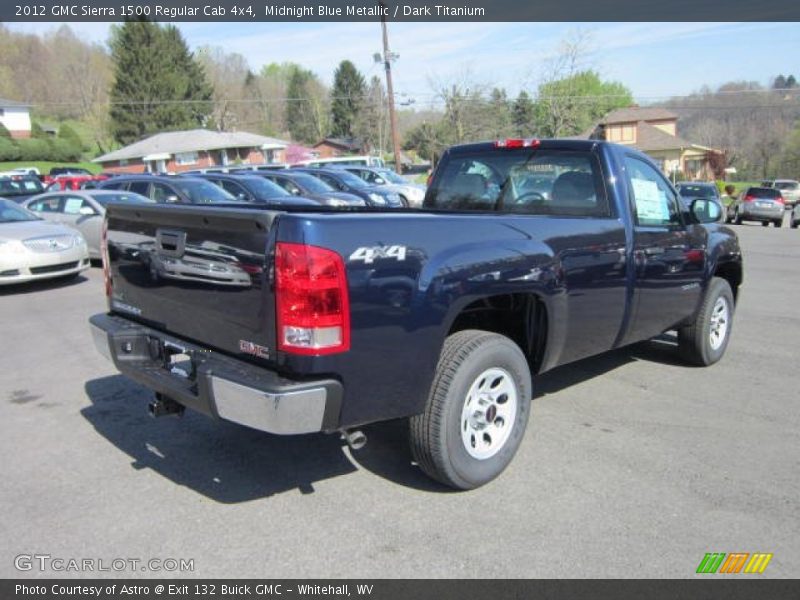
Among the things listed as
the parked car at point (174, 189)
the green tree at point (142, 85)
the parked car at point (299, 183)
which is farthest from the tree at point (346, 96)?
the parked car at point (174, 189)

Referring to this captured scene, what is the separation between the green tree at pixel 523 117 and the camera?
183 feet

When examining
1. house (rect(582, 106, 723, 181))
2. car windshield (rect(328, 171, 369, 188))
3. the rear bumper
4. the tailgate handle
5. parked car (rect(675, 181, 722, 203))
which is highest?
house (rect(582, 106, 723, 181))

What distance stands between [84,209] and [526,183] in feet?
34.2

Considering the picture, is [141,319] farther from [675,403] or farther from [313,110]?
[313,110]

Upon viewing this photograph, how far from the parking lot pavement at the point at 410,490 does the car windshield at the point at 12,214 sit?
6087mm

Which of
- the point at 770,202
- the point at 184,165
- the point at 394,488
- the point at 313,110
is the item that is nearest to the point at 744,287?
the point at 394,488

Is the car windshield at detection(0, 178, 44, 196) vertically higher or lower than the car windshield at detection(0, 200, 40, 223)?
higher

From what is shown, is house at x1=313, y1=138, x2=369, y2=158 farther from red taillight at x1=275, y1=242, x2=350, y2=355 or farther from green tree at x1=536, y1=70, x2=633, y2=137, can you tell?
red taillight at x1=275, y1=242, x2=350, y2=355

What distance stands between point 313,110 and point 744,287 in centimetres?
10195

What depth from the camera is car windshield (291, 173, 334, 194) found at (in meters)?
19.9

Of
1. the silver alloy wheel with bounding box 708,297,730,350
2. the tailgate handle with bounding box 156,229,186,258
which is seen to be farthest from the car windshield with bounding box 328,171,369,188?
the tailgate handle with bounding box 156,229,186,258

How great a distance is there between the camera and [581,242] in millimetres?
4301

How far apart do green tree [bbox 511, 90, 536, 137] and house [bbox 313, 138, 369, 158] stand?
34.7 meters

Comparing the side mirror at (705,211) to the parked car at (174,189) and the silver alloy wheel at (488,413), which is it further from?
the parked car at (174,189)
